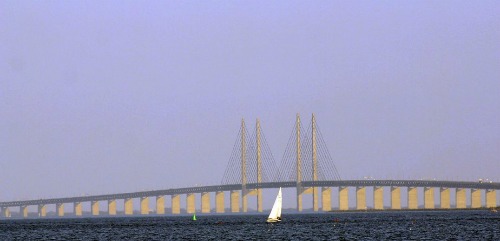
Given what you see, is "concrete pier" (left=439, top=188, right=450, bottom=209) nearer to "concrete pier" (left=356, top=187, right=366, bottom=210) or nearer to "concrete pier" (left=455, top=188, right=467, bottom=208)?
"concrete pier" (left=455, top=188, right=467, bottom=208)

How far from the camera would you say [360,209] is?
200 metres

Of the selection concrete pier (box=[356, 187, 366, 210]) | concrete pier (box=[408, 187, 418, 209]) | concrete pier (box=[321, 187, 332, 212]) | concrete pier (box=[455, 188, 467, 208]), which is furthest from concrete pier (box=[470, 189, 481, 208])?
concrete pier (box=[321, 187, 332, 212])

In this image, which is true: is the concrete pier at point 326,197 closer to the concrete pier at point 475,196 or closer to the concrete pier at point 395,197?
the concrete pier at point 395,197

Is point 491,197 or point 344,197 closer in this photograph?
point 491,197

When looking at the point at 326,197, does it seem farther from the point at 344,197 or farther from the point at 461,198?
the point at 461,198

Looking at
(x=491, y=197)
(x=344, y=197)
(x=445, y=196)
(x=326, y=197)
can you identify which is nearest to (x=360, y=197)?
(x=344, y=197)

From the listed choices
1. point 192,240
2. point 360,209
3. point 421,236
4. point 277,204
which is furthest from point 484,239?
point 360,209

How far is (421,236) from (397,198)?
11149cm

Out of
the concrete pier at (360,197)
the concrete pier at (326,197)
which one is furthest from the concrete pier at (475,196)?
the concrete pier at (326,197)

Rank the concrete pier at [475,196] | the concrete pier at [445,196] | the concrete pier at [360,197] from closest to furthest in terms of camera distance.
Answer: the concrete pier at [475,196], the concrete pier at [445,196], the concrete pier at [360,197]

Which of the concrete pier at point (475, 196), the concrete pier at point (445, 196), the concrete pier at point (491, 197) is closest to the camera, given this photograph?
the concrete pier at point (491, 197)

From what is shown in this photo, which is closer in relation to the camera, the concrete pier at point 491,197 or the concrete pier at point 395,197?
the concrete pier at point 491,197

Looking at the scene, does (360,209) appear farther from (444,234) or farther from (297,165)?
(444,234)

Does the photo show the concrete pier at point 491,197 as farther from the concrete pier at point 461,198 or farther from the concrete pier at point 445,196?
the concrete pier at point 445,196
